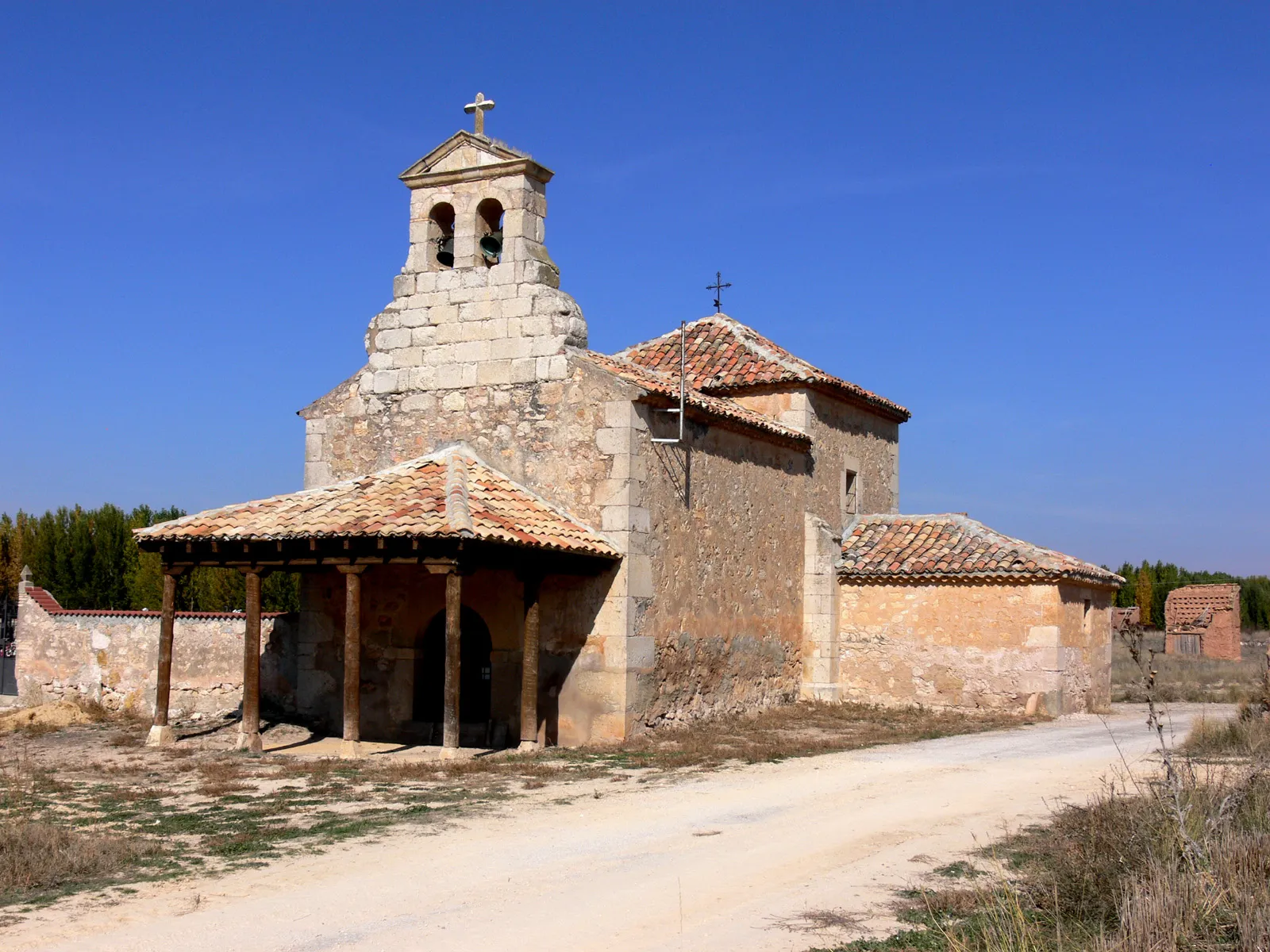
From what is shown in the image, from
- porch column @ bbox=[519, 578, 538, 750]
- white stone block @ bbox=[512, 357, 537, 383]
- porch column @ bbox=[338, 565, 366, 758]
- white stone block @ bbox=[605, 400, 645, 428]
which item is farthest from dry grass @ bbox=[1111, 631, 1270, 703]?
porch column @ bbox=[338, 565, 366, 758]

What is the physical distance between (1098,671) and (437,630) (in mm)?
10937

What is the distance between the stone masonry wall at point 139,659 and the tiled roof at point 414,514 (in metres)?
3.64

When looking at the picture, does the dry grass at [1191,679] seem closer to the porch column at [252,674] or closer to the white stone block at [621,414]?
the white stone block at [621,414]

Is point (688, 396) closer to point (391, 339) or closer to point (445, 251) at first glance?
point (445, 251)

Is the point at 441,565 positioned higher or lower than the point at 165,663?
higher

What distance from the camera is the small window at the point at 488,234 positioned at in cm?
1594

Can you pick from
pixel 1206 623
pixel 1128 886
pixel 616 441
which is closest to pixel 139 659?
pixel 616 441

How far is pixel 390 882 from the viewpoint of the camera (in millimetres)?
7297

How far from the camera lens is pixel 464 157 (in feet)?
52.2

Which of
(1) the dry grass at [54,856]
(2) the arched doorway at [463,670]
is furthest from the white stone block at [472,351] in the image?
(1) the dry grass at [54,856]

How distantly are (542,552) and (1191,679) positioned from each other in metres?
18.4

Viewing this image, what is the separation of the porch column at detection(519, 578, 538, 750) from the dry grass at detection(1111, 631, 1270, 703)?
8.50 metres

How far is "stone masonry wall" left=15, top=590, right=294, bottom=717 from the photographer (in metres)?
17.3

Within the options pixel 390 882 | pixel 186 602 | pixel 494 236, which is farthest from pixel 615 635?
pixel 186 602
